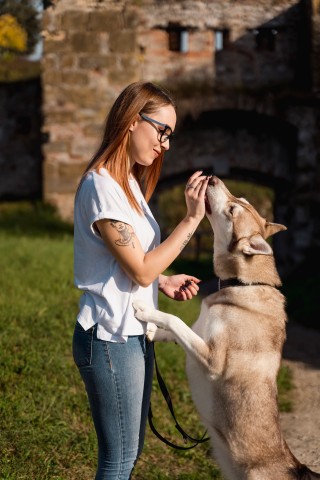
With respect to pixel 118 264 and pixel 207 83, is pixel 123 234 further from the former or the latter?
pixel 207 83

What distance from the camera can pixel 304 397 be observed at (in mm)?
7133

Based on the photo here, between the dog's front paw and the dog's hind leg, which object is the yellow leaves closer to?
the dog's hind leg

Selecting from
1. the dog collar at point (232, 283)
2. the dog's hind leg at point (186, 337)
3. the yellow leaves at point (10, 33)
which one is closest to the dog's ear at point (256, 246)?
the dog collar at point (232, 283)

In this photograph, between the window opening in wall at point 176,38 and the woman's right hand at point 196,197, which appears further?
the window opening in wall at point 176,38

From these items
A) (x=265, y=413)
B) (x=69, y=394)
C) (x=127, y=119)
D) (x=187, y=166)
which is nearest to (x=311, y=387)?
(x=69, y=394)

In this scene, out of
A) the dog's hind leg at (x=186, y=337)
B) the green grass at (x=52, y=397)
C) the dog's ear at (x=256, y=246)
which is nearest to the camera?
the dog's hind leg at (x=186, y=337)

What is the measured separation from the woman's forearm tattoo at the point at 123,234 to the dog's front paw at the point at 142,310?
293 millimetres

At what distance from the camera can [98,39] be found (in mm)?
13570

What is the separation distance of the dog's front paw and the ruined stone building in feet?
34.9

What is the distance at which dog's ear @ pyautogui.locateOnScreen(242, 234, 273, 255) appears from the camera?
12.4 feet

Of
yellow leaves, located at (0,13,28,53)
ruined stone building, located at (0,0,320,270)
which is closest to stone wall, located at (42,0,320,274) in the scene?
ruined stone building, located at (0,0,320,270)

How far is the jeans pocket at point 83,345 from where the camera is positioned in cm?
297

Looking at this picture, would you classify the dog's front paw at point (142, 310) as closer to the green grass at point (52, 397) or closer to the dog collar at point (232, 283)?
the dog collar at point (232, 283)

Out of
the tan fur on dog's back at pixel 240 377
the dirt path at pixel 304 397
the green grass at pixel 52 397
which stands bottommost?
the dirt path at pixel 304 397
